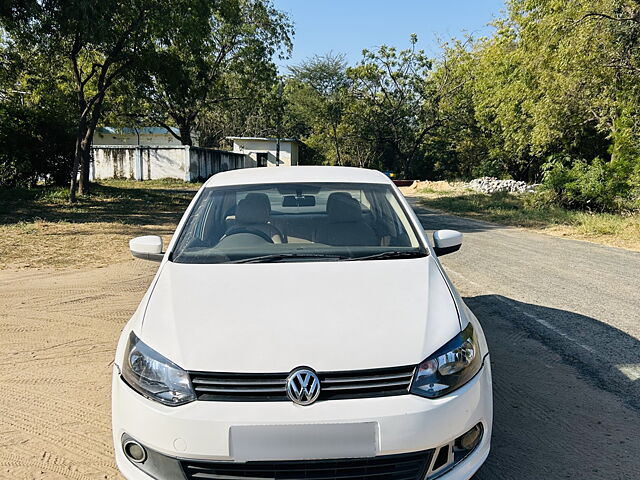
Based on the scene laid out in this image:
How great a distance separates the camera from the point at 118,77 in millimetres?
17484

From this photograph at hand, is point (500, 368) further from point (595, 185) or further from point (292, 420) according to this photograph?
point (595, 185)

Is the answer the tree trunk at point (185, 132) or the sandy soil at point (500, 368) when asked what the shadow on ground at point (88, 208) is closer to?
the sandy soil at point (500, 368)

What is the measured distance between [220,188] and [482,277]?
15.2 ft

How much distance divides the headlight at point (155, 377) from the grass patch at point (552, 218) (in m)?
10.8

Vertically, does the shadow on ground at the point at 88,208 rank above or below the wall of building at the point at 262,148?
below

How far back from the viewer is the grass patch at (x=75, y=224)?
827 cm

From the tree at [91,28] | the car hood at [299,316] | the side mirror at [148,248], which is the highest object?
the tree at [91,28]

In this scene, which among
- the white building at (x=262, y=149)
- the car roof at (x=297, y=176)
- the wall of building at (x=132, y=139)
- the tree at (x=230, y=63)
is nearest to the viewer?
the car roof at (x=297, y=176)

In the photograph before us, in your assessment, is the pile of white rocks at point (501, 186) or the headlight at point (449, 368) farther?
the pile of white rocks at point (501, 186)

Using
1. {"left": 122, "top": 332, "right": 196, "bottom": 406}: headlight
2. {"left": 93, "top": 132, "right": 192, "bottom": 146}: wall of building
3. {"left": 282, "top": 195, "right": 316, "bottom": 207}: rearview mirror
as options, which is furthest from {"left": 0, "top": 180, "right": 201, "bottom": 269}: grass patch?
{"left": 93, "top": 132, "right": 192, "bottom": 146}: wall of building

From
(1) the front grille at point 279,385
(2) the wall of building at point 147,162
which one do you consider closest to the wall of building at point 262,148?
(2) the wall of building at point 147,162

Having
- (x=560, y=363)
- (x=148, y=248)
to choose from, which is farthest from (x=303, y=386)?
(x=560, y=363)

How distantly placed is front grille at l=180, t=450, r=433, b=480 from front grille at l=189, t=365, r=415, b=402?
244 millimetres

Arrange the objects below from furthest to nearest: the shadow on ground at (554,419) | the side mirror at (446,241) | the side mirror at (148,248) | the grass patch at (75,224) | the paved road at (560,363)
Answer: the grass patch at (75,224) < the side mirror at (446,241) < the side mirror at (148,248) < the paved road at (560,363) < the shadow on ground at (554,419)
